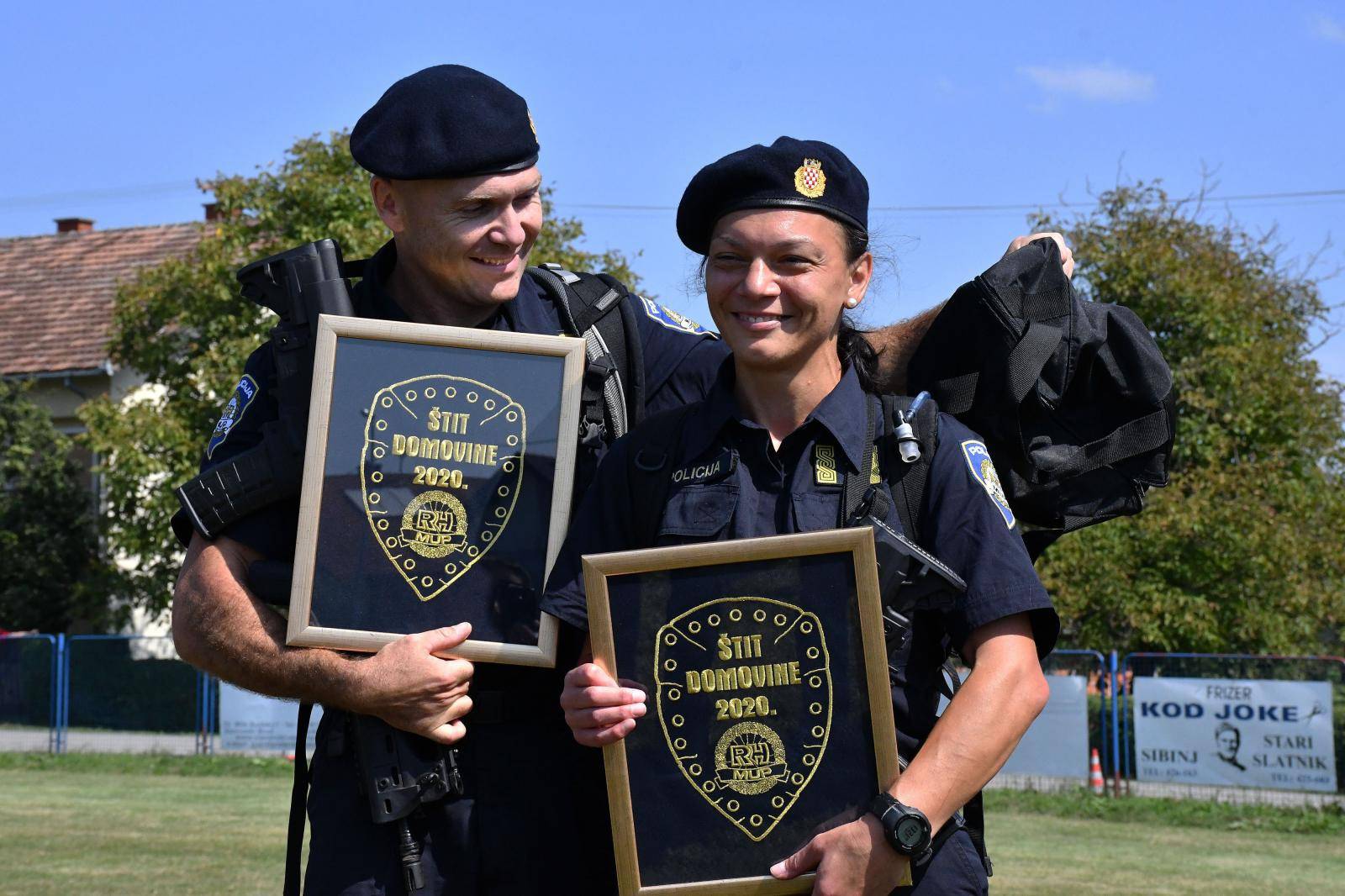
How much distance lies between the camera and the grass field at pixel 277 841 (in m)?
10.9

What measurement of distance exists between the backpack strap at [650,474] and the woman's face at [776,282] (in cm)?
23

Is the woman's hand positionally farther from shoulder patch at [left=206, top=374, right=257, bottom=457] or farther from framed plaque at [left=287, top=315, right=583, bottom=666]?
shoulder patch at [left=206, top=374, right=257, bottom=457]

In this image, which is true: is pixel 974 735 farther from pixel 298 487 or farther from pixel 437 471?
pixel 298 487

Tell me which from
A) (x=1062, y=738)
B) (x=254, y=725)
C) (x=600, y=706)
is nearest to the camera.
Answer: (x=600, y=706)

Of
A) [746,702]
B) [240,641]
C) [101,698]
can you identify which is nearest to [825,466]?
[746,702]

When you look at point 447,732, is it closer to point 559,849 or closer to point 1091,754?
point 559,849

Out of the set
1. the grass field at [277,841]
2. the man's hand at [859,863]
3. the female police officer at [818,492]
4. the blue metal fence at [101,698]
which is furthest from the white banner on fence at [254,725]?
the man's hand at [859,863]

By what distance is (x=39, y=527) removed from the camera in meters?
30.1

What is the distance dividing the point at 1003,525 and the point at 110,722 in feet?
68.1

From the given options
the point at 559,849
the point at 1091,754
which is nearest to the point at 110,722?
the point at 1091,754

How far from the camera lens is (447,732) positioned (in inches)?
129

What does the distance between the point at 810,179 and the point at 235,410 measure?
1.46m

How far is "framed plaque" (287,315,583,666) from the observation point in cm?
330

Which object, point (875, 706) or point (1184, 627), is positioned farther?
point (1184, 627)
